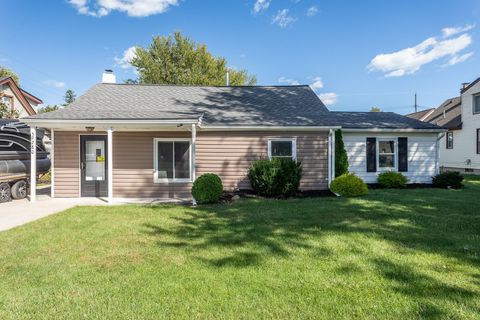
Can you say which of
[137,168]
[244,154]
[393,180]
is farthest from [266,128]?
[393,180]

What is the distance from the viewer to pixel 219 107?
471 inches

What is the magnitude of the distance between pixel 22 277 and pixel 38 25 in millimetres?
19545

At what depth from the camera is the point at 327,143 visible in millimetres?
10695

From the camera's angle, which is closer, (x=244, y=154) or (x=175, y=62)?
(x=244, y=154)

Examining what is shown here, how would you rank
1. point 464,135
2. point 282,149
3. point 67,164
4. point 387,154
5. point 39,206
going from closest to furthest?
point 39,206
point 67,164
point 282,149
point 387,154
point 464,135

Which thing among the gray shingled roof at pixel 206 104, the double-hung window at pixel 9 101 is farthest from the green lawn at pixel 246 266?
the double-hung window at pixel 9 101

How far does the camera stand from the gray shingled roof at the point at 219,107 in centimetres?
980

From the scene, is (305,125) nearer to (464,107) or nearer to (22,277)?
(22,277)

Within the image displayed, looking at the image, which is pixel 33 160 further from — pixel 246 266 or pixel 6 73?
pixel 6 73

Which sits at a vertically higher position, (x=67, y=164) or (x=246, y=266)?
(x=67, y=164)

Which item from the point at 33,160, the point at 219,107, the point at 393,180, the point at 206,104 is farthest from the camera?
the point at 206,104

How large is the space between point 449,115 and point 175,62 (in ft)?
88.4

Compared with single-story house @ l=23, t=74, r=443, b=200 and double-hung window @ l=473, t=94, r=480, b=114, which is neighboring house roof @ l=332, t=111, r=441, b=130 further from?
double-hung window @ l=473, t=94, r=480, b=114

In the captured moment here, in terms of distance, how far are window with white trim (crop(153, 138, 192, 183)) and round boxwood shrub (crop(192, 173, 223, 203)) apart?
5.75ft
